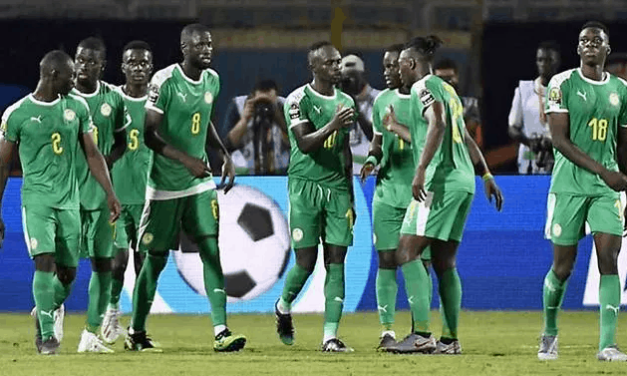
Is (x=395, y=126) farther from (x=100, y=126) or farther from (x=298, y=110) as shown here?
(x=100, y=126)

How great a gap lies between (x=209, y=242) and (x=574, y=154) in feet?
9.67

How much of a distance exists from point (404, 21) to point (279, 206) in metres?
2.09

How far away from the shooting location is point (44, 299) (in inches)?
538

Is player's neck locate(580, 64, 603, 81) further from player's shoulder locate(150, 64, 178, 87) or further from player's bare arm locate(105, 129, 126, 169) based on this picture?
player's bare arm locate(105, 129, 126, 169)

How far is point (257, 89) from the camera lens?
19000 mm

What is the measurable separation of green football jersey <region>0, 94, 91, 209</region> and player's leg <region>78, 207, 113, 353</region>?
42.0 inches

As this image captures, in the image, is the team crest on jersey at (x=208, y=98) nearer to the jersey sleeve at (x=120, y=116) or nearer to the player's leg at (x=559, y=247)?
the jersey sleeve at (x=120, y=116)

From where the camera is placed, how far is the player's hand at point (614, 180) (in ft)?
42.1

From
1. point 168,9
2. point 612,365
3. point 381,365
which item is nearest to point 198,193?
point 381,365

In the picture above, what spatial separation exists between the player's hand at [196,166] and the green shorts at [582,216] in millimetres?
2597

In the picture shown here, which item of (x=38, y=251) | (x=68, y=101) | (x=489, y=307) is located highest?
(x=68, y=101)

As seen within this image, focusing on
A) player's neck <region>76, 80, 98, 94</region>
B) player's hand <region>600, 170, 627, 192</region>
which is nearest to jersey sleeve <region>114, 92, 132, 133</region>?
player's neck <region>76, 80, 98, 94</region>

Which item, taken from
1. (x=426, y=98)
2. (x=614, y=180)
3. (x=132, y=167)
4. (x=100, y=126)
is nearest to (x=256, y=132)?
(x=132, y=167)

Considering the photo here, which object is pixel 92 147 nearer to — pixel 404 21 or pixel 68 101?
pixel 68 101
